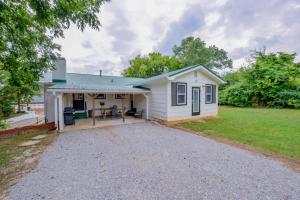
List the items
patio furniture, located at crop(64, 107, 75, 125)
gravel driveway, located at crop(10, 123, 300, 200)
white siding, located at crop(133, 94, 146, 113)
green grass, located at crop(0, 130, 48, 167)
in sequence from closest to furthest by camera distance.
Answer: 1. gravel driveway, located at crop(10, 123, 300, 200)
2. green grass, located at crop(0, 130, 48, 167)
3. patio furniture, located at crop(64, 107, 75, 125)
4. white siding, located at crop(133, 94, 146, 113)

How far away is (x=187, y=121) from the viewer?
9586mm

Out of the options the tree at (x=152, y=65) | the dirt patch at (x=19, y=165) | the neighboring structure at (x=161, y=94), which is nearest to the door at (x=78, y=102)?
the neighboring structure at (x=161, y=94)

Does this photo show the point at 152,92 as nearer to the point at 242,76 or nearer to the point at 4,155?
the point at 4,155

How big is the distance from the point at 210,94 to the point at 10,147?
34.9 ft

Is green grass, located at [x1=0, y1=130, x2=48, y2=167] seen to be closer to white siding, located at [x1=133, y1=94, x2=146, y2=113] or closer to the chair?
the chair

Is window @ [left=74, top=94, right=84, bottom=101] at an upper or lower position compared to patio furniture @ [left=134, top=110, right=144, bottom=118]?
upper

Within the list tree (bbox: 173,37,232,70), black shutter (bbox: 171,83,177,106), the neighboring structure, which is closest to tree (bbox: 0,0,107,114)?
the neighboring structure

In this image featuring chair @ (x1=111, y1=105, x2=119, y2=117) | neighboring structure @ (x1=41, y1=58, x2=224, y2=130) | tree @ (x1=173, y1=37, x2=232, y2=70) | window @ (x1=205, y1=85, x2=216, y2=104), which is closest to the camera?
neighboring structure @ (x1=41, y1=58, x2=224, y2=130)

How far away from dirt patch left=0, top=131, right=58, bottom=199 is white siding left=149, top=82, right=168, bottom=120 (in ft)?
18.9

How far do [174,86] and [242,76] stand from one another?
14609 millimetres

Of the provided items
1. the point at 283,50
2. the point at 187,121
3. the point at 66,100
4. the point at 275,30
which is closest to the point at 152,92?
the point at 187,121

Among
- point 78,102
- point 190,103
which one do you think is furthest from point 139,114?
point 78,102

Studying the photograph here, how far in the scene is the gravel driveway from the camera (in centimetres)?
272

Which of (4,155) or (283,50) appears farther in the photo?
(283,50)
